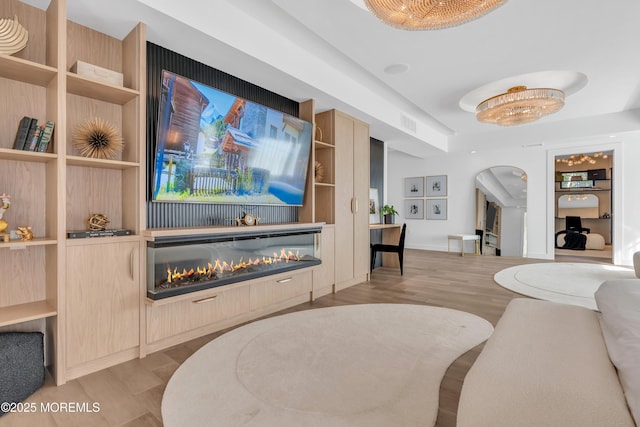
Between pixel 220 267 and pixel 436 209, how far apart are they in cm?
698

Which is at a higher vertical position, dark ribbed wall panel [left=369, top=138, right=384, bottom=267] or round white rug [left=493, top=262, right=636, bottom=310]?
dark ribbed wall panel [left=369, top=138, right=384, bottom=267]

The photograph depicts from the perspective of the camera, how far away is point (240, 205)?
351 cm

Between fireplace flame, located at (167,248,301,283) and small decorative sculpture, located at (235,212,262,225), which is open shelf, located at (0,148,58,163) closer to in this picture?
fireplace flame, located at (167,248,301,283)

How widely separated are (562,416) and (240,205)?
3136 mm

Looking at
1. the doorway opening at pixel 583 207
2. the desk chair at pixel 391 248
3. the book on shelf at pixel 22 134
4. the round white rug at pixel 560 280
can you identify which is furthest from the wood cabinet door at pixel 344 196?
the doorway opening at pixel 583 207

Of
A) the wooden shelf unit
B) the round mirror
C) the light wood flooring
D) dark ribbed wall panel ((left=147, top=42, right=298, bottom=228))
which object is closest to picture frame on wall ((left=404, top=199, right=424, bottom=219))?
the round mirror

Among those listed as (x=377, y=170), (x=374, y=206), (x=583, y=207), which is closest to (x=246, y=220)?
(x=374, y=206)

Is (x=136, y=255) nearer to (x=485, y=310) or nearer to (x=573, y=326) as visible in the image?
(x=573, y=326)

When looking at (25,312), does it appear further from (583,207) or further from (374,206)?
(583,207)

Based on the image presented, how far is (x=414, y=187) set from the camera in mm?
8883

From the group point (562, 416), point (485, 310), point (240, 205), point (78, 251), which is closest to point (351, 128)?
point (240, 205)

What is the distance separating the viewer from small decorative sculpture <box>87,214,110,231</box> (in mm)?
2299

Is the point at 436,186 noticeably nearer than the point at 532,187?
No

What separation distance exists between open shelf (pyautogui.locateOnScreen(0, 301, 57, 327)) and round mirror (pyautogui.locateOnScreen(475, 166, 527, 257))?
8026 millimetres
